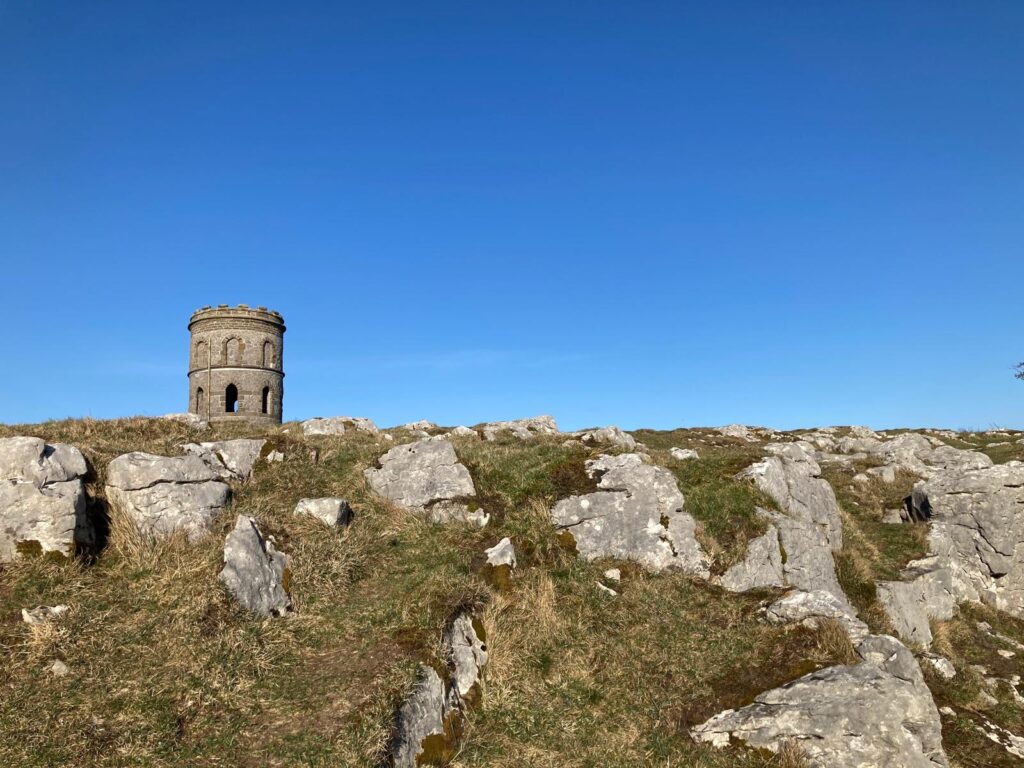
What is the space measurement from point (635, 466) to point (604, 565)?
3.30 m

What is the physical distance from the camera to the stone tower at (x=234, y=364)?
58588mm

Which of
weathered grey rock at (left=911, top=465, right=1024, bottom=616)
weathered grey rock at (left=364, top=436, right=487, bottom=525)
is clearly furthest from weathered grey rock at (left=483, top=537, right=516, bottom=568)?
weathered grey rock at (left=911, top=465, right=1024, bottom=616)

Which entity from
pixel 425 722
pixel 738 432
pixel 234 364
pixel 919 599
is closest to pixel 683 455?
pixel 919 599

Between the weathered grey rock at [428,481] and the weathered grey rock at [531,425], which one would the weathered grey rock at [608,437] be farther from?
the weathered grey rock at [531,425]

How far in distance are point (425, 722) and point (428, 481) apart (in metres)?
7.62

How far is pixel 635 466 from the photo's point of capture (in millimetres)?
17688

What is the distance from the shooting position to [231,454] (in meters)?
16.9

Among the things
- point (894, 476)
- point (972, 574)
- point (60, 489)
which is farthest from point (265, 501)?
point (894, 476)

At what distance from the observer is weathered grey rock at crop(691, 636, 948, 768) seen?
1012 cm

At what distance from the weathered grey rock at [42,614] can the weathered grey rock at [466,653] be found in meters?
6.44

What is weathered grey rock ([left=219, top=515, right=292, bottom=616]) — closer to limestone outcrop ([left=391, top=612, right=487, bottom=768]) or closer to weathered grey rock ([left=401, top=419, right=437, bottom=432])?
limestone outcrop ([left=391, top=612, right=487, bottom=768])

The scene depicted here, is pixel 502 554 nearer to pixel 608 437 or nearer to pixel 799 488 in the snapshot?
pixel 799 488

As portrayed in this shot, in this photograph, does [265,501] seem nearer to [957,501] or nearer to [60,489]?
[60,489]

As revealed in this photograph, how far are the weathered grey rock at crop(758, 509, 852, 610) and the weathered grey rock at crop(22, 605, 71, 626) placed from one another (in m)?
14.9
